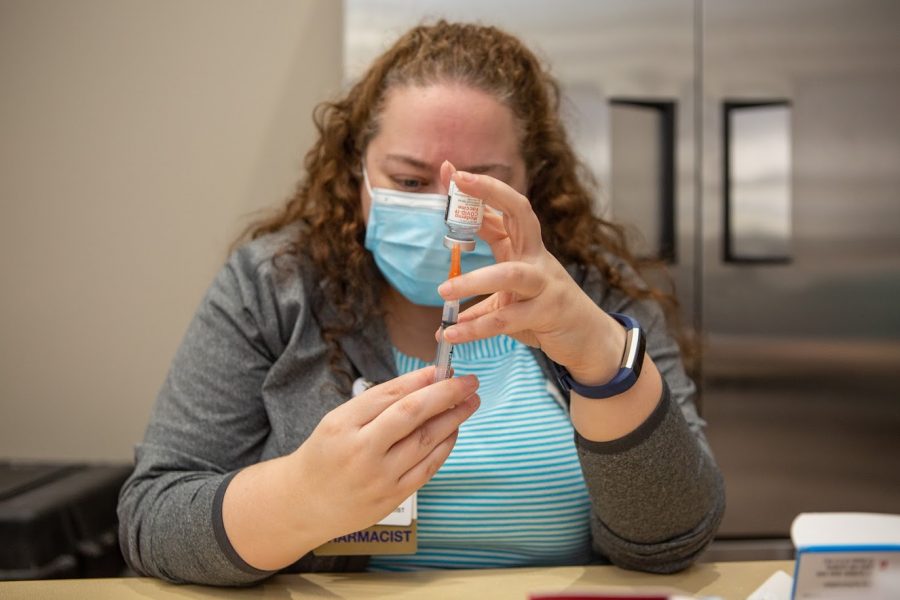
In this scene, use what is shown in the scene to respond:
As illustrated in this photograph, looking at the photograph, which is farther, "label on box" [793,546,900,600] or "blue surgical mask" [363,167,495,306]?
"blue surgical mask" [363,167,495,306]

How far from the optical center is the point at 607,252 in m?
1.41

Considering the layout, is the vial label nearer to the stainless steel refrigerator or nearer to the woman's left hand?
the woman's left hand

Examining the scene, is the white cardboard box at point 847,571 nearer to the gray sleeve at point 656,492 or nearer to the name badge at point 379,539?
the gray sleeve at point 656,492

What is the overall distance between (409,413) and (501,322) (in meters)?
0.13

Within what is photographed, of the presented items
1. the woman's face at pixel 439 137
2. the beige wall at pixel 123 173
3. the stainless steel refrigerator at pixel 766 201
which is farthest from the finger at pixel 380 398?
the beige wall at pixel 123 173

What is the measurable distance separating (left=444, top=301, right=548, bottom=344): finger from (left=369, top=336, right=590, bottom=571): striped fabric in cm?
35

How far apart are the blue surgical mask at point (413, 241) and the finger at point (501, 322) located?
1.02 ft

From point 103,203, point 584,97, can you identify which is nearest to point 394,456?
point 584,97

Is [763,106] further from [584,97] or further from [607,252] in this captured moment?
[607,252]

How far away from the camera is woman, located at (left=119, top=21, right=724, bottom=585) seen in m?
0.88

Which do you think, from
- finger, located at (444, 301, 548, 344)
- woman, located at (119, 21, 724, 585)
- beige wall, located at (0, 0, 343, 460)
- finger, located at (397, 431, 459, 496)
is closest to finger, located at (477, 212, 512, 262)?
woman, located at (119, 21, 724, 585)

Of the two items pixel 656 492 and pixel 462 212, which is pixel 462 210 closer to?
pixel 462 212

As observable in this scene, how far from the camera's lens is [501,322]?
0.86 metres

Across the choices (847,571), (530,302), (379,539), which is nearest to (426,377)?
(530,302)
